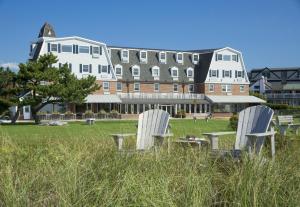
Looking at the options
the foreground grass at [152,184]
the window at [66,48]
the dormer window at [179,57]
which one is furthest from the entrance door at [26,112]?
the foreground grass at [152,184]

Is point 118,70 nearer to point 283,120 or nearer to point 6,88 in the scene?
point 6,88

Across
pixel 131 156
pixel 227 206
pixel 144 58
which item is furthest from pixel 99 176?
pixel 144 58

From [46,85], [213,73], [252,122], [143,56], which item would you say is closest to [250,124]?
[252,122]

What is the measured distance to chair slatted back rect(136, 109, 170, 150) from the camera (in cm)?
777

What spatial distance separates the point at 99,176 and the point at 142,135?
3.82 m

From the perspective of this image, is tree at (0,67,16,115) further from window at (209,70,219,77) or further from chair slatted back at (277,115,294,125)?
window at (209,70,219,77)

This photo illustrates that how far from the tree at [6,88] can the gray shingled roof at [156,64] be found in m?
18.5

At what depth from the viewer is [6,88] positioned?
102ft

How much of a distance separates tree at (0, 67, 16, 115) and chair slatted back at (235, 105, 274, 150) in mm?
25086

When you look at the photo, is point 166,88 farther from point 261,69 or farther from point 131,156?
point 131,156

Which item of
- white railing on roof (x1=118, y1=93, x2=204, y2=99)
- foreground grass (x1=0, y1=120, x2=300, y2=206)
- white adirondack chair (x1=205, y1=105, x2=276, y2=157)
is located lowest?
foreground grass (x1=0, y1=120, x2=300, y2=206)

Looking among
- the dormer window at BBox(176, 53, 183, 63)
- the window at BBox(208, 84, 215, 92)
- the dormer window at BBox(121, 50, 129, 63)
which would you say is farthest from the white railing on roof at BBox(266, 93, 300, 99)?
the dormer window at BBox(121, 50, 129, 63)

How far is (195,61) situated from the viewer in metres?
55.1

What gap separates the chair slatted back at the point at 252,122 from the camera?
6684 millimetres
